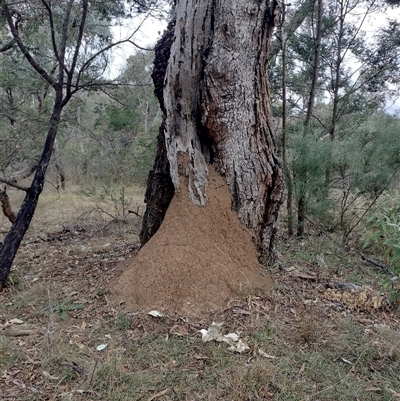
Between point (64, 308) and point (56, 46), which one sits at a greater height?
point (56, 46)

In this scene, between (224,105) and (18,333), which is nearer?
(18,333)

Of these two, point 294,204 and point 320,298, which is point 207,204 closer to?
point 320,298

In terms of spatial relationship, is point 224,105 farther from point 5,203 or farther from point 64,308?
point 5,203

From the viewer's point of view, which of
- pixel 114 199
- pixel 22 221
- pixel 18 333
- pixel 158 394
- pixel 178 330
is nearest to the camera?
pixel 158 394

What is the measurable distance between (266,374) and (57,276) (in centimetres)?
288


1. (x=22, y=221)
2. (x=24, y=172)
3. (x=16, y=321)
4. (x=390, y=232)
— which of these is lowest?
(x=16, y=321)

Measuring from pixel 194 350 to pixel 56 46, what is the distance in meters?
4.09

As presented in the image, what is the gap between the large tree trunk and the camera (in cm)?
346

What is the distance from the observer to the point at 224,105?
11.6 ft

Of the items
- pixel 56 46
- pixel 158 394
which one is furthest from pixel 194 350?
pixel 56 46

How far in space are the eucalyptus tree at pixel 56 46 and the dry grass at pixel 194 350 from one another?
101 centimetres

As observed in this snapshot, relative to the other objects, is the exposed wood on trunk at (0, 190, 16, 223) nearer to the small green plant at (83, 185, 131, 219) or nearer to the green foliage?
the small green plant at (83, 185, 131, 219)

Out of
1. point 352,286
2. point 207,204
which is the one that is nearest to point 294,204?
point 352,286

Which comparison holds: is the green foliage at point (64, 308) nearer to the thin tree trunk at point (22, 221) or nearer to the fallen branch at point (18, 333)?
the fallen branch at point (18, 333)
